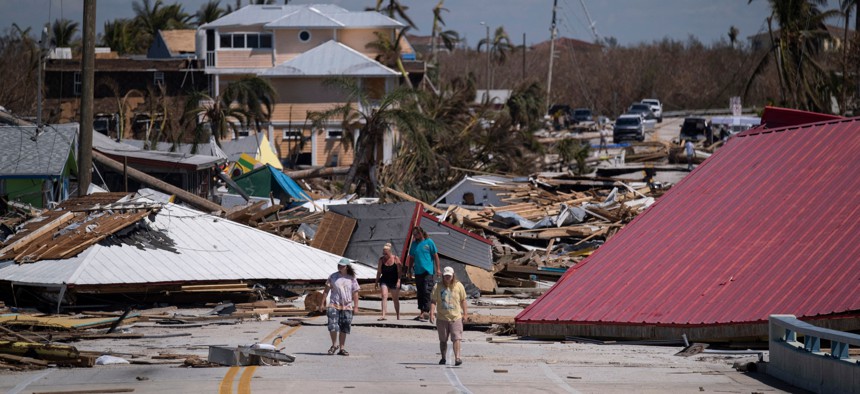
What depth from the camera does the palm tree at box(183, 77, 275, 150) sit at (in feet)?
157

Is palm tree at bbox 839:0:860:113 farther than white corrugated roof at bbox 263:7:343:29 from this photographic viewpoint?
No

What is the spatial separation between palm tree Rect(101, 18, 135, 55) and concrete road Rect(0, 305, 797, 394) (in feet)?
251

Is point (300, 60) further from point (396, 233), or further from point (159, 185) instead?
point (396, 233)

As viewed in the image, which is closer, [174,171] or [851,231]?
[851,231]

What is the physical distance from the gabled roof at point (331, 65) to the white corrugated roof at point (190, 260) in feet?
118

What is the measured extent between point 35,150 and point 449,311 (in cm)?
2092

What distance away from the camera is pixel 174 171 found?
37750 mm

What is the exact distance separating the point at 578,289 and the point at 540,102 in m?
62.1

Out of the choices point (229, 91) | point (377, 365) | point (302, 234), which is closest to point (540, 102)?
point (229, 91)

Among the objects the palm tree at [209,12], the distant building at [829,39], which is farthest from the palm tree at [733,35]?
the palm tree at [209,12]

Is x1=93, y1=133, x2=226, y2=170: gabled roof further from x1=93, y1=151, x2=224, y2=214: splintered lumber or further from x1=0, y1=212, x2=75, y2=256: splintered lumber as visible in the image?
x1=0, y1=212, x2=75, y2=256: splintered lumber

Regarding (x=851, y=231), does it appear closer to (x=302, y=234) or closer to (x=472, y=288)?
(x=472, y=288)

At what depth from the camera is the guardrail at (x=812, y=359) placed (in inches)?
476

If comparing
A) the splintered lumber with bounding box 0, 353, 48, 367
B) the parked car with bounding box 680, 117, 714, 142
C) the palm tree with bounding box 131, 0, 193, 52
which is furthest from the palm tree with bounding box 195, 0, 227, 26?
the splintered lumber with bounding box 0, 353, 48, 367
